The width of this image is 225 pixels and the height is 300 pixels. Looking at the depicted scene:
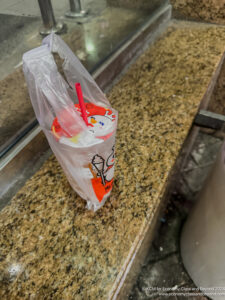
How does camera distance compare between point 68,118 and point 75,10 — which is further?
point 75,10

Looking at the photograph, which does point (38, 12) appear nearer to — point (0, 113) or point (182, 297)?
point (0, 113)

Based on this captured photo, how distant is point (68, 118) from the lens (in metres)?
0.49

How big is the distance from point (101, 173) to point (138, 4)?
111cm

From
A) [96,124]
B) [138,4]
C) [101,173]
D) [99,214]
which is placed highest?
[138,4]

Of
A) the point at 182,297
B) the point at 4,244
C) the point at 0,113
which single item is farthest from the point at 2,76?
the point at 182,297

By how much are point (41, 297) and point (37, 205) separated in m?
0.24

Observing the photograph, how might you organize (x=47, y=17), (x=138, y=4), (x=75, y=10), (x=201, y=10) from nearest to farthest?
(x=47, y=17) < (x=75, y=10) < (x=138, y=4) < (x=201, y=10)

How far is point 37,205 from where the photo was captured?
67 centimetres

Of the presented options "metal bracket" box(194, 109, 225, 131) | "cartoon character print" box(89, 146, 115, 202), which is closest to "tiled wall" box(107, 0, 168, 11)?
"metal bracket" box(194, 109, 225, 131)

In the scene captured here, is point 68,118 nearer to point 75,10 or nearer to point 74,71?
point 74,71

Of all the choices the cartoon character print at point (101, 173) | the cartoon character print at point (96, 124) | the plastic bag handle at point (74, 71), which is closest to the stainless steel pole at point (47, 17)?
the plastic bag handle at point (74, 71)

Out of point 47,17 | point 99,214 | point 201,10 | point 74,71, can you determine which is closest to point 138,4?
point 201,10

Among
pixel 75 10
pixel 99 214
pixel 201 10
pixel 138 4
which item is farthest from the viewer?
pixel 201 10

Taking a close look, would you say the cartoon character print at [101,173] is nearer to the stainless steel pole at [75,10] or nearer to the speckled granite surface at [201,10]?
the stainless steel pole at [75,10]
